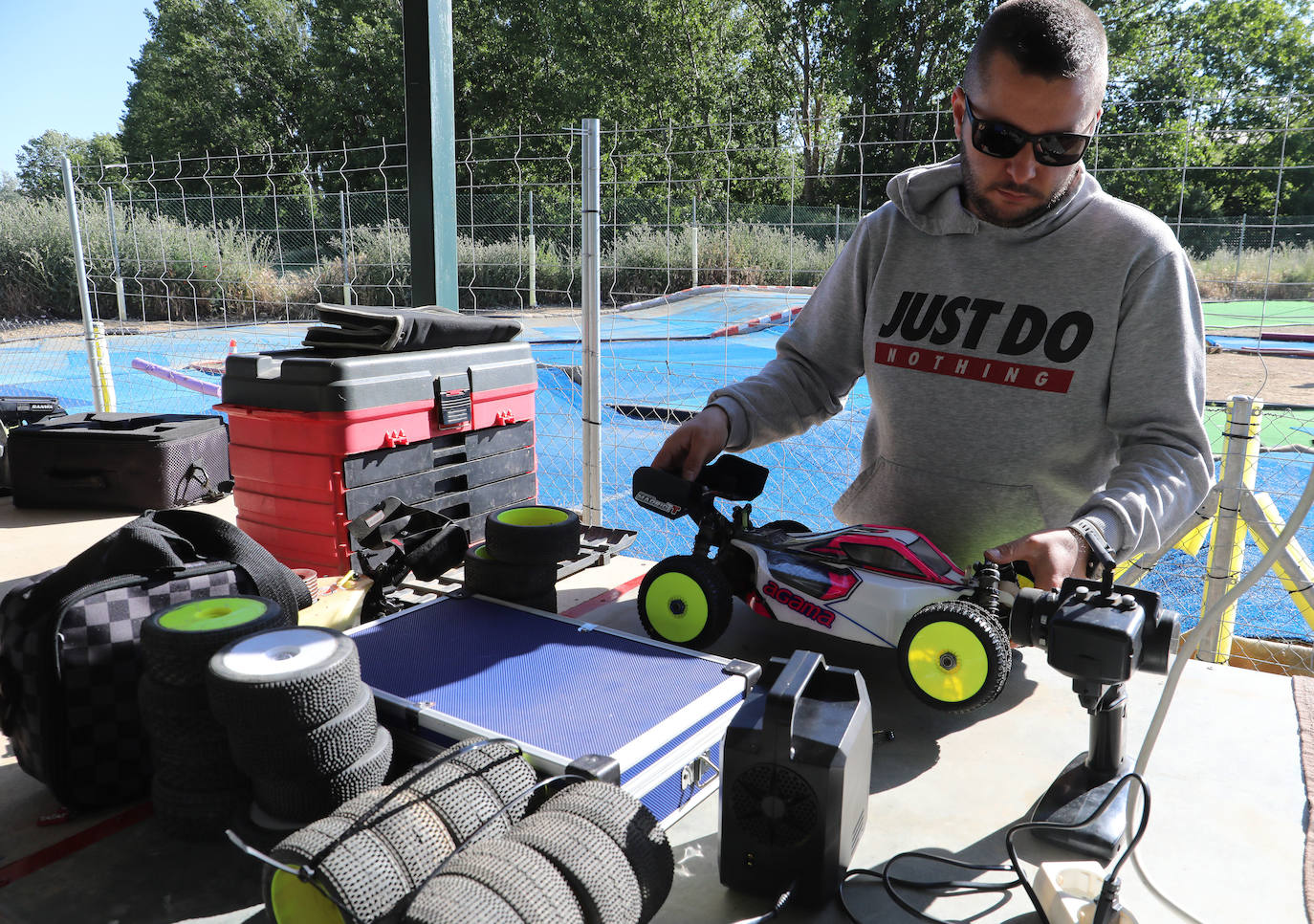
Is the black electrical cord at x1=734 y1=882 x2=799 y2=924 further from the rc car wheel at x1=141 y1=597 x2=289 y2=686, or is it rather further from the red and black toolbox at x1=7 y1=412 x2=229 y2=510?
the red and black toolbox at x1=7 y1=412 x2=229 y2=510

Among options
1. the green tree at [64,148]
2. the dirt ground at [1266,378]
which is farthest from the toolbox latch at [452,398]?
the green tree at [64,148]

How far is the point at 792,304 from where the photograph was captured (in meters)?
4.88

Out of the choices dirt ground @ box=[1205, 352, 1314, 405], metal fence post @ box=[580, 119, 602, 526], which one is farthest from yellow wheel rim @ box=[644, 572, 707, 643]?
dirt ground @ box=[1205, 352, 1314, 405]

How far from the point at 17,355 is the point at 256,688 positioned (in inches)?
431

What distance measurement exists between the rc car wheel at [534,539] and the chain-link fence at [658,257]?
2.15 meters

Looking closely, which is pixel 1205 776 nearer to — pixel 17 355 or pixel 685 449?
pixel 685 449

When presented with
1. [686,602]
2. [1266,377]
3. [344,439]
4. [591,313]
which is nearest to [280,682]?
[686,602]

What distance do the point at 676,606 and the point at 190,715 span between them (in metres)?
0.54

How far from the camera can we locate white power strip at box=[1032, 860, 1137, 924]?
0.65 meters

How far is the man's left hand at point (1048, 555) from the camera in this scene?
0.91 meters

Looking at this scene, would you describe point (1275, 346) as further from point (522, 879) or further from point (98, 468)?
point (522, 879)

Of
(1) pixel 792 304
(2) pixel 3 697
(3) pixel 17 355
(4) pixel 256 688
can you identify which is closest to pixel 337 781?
(4) pixel 256 688

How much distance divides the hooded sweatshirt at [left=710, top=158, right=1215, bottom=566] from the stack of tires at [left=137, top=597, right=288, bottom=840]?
30.5 inches

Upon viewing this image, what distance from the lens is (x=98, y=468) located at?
2188 mm
